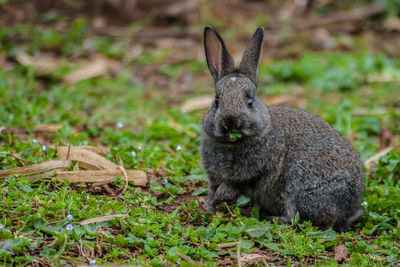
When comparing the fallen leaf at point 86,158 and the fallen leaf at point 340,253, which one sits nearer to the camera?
the fallen leaf at point 340,253

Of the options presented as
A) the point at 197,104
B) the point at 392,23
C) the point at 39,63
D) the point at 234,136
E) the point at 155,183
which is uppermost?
the point at 392,23

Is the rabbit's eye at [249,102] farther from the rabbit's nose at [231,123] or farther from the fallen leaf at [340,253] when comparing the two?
the fallen leaf at [340,253]

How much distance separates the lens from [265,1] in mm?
13789

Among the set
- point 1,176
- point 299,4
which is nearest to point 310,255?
point 1,176

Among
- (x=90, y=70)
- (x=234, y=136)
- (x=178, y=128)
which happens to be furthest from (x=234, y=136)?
(x=90, y=70)

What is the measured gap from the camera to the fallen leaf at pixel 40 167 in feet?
15.8

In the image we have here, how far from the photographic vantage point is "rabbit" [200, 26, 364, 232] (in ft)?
16.7

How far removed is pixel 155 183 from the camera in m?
5.34

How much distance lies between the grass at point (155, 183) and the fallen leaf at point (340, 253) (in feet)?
0.17

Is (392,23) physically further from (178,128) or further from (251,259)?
(251,259)

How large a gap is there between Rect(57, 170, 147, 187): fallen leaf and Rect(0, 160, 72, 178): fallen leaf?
5.1 inches

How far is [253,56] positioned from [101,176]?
2.06 metres

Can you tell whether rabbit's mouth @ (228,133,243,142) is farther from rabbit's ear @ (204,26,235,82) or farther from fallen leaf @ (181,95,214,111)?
fallen leaf @ (181,95,214,111)

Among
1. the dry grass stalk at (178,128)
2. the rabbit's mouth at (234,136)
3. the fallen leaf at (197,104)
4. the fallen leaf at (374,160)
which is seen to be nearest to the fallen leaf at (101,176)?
the rabbit's mouth at (234,136)
